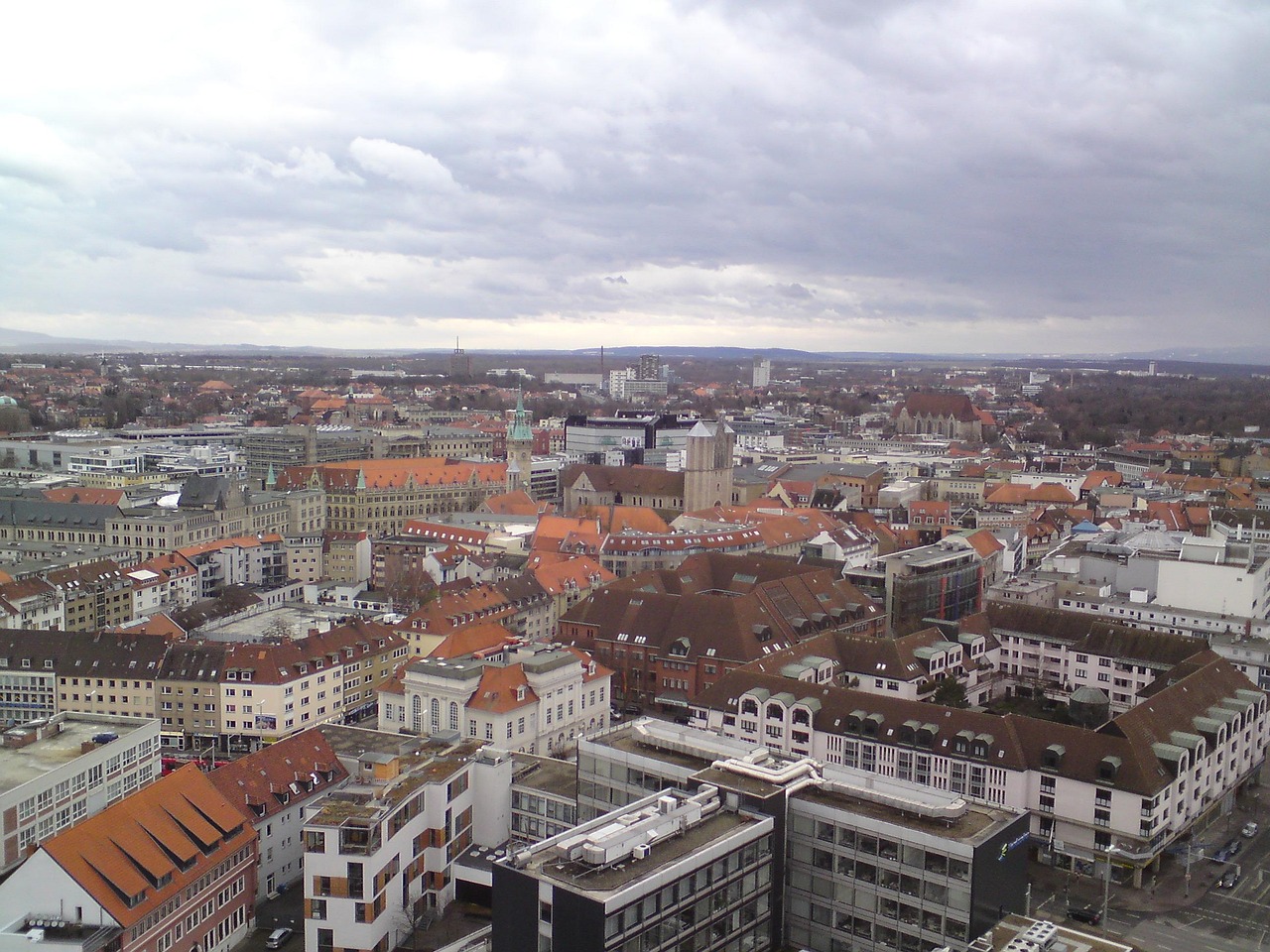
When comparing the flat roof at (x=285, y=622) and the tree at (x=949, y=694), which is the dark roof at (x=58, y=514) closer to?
the flat roof at (x=285, y=622)

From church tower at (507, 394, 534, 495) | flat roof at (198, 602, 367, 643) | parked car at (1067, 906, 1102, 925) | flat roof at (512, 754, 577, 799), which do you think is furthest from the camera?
church tower at (507, 394, 534, 495)

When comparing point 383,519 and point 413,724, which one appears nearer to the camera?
point 413,724

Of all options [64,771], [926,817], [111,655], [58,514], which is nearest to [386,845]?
[64,771]

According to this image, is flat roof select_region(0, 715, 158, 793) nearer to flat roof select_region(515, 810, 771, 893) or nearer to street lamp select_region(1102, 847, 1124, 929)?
flat roof select_region(515, 810, 771, 893)

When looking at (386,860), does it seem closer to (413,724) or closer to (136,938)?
(136,938)

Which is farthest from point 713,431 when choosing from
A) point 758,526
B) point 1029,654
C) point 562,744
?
point 562,744

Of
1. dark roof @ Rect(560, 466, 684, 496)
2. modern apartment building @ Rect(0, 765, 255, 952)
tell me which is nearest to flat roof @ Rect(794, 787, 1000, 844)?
modern apartment building @ Rect(0, 765, 255, 952)
